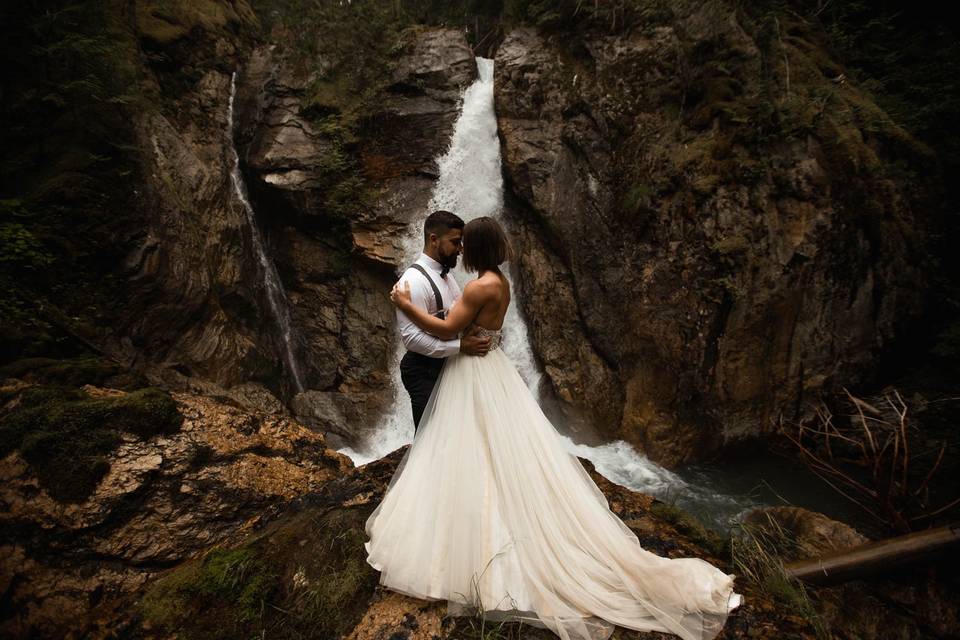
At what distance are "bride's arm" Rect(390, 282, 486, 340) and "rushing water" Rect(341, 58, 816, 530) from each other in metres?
4.66

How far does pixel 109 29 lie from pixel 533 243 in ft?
28.5

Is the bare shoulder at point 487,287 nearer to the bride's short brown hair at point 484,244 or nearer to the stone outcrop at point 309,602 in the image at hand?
the bride's short brown hair at point 484,244

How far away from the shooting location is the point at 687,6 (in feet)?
25.5

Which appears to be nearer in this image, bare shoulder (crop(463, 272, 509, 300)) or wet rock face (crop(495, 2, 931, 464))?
bare shoulder (crop(463, 272, 509, 300))

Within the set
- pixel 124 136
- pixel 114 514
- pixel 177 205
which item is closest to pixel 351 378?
pixel 177 205

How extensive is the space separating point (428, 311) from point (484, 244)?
1.90ft

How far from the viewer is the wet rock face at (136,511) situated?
2150 millimetres

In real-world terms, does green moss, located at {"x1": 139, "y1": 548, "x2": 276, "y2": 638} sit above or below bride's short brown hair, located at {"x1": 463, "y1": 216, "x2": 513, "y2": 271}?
below

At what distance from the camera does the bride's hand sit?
2.42 m

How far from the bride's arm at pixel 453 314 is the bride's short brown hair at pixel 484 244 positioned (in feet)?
0.50

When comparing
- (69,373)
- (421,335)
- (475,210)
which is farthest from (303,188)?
(421,335)

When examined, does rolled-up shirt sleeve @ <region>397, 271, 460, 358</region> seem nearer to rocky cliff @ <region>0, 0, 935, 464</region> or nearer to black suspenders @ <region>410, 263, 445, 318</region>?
black suspenders @ <region>410, 263, 445, 318</region>

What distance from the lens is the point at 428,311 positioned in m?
2.59

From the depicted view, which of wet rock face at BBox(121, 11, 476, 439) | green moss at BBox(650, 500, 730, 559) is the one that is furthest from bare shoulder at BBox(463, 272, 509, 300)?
wet rock face at BBox(121, 11, 476, 439)
